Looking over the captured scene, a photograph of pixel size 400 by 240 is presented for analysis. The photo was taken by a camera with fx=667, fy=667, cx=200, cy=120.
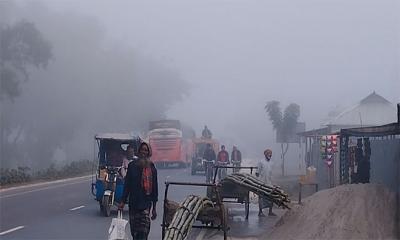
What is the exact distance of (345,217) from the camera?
12.4 m

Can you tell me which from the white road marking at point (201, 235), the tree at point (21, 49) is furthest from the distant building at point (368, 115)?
the tree at point (21, 49)

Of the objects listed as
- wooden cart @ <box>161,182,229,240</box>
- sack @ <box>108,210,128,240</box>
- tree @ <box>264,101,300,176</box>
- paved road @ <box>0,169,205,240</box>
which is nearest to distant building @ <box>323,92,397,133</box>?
tree @ <box>264,101,300,176</box>

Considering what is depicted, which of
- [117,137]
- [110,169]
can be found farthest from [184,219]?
[117,137]

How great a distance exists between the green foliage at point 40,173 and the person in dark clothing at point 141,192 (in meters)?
21.3

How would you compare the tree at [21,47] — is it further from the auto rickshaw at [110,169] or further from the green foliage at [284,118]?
the auto rickshaw at [110,169]

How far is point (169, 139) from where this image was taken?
4809 centimetres

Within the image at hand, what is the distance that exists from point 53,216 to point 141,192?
800 centimetres

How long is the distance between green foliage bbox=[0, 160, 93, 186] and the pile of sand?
19.0m

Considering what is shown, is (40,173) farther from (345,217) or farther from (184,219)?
(184,219)

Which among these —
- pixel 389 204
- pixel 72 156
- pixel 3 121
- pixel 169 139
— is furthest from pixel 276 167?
pixel 389 204

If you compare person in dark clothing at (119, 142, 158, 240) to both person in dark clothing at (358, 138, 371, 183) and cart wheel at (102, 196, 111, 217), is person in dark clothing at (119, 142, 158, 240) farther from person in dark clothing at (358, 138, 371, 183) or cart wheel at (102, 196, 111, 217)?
person in dark clothing at (358, 138, 371, 183)

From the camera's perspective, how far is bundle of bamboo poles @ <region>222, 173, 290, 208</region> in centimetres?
1323

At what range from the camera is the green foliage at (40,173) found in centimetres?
3041

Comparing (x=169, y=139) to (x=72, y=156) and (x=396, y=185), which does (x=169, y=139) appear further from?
(x=396, y=185)
